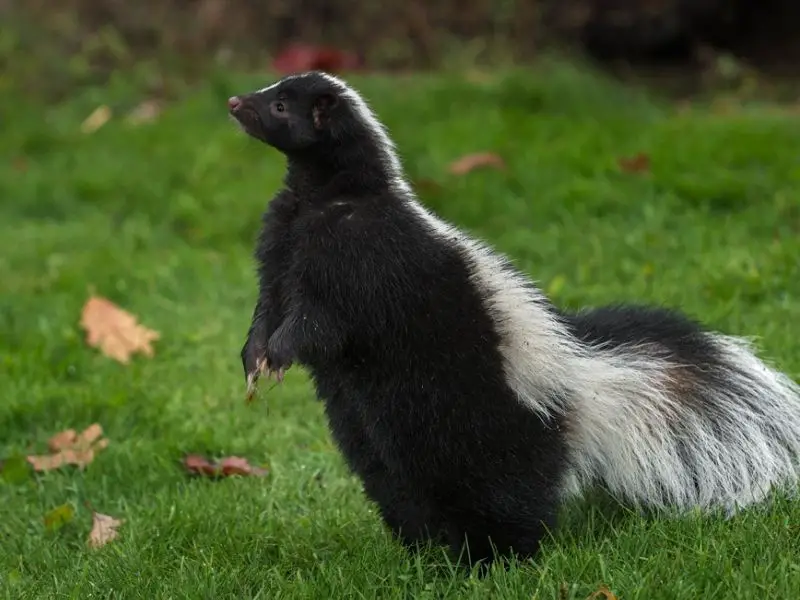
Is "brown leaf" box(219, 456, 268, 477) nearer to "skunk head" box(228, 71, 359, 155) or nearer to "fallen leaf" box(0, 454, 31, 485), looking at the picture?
"fallen leaf" box(0, 454, 31, 485)

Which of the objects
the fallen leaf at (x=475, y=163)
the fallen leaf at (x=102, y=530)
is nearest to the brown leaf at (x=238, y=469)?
the fallen leaf at (x=102, y=530)

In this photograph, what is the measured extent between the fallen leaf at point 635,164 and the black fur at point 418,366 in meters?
4.35

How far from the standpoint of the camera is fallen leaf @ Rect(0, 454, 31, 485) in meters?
4.74

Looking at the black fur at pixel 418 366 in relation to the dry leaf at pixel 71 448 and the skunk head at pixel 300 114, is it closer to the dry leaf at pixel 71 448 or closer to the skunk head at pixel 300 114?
the skunk head at pixel 300 114

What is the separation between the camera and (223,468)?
4.72m

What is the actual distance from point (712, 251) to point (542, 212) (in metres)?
Answer: 1.20

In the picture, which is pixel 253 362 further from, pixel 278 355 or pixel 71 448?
pixel 71 448

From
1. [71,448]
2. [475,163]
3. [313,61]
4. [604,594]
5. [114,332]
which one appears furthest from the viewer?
[313,61]

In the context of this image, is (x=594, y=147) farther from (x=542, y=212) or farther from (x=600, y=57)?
(x=600, y=57)

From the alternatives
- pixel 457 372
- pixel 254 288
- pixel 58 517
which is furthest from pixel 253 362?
pixel 254 288

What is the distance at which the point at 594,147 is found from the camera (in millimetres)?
8117

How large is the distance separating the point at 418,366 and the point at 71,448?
2064 mm

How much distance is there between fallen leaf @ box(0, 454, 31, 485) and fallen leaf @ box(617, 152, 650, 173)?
14.0ft

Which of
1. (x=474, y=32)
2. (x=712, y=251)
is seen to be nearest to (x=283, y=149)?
(x=712, y=251)
